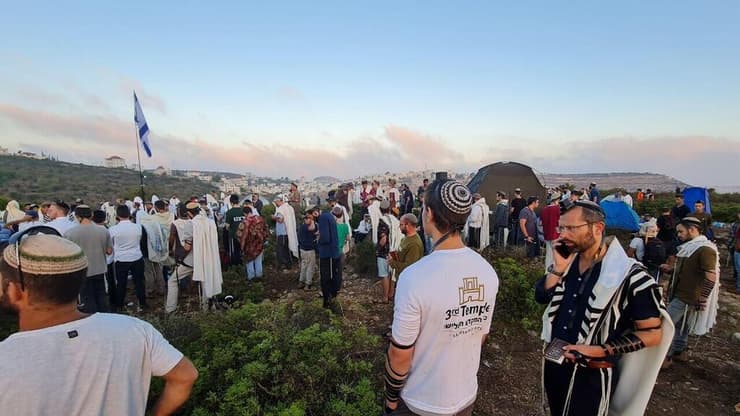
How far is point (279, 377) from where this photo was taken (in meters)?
3.31

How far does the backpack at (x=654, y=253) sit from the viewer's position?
566cm

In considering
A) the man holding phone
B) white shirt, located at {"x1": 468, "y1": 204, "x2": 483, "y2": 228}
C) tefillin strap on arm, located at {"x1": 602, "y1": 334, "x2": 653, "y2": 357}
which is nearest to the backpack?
white shirt, located at {"x1": 468, "y1": 204, "x2": 483, "y2": 228}

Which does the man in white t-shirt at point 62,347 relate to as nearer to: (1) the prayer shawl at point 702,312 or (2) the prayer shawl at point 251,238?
(1) the prayer shawl at point 702,312

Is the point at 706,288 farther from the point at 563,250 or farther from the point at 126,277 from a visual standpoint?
the point at 126,277

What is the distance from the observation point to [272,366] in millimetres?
3398

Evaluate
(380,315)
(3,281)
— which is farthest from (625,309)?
(380,315)

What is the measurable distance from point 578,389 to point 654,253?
4635 millimetres

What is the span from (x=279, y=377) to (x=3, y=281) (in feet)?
7.84

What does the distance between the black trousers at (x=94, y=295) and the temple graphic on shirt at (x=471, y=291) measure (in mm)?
5784

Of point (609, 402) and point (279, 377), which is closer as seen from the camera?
point (609, 402)

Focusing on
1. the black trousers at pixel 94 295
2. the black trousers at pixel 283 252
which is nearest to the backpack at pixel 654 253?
the black trousers at pixel 283 252

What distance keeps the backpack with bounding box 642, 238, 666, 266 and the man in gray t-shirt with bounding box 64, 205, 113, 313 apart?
847 cm

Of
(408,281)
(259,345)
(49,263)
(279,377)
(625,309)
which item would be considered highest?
(49,263)

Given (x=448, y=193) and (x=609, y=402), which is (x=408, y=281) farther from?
(x=609, y=402)
